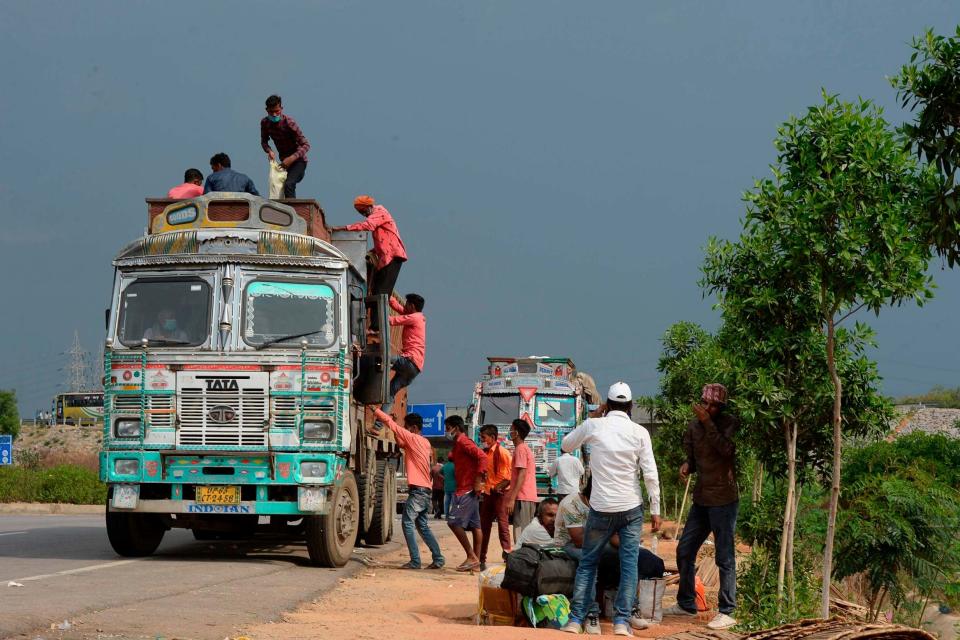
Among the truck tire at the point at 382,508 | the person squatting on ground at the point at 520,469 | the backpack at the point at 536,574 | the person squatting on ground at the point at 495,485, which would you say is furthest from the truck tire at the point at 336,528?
the backpack at the point at 536,574

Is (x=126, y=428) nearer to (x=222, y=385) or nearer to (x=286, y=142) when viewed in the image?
(x=222, y=385)

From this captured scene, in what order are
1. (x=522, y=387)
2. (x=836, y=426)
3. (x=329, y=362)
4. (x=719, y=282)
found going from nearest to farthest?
(x=836, y=426), (x=719, y=282), (x=329, y=362), (x=522, y=387)

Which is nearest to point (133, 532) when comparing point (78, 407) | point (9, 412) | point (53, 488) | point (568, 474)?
point (568, 474)

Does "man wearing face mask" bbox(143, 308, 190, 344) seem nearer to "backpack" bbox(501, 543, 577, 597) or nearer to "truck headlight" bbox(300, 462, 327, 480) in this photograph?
"truck headlight" bbox(300, 462, 327, 480)

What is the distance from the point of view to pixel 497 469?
14.1m

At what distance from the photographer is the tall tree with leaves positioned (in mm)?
9320

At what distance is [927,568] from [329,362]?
25.4 ft

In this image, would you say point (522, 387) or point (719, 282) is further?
point (522, 387)

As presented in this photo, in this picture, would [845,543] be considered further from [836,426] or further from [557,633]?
[557,633]

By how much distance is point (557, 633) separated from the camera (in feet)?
29.1

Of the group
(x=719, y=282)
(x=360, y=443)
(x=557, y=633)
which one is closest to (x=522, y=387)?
(x=360, y=443)

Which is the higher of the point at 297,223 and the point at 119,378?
the point at 297,223

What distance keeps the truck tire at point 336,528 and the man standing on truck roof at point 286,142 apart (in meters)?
4.30

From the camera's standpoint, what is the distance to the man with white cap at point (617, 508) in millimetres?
9227
